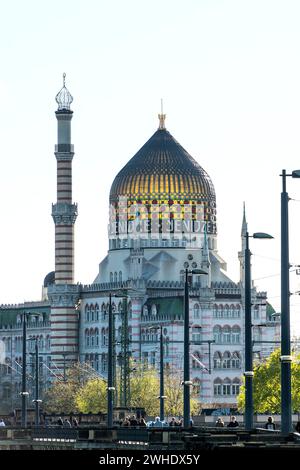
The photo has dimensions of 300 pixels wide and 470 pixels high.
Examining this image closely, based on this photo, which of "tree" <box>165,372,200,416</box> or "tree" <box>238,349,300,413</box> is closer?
"tree" <box>238,349,300,413</box>

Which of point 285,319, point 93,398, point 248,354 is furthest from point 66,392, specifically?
point 285,319

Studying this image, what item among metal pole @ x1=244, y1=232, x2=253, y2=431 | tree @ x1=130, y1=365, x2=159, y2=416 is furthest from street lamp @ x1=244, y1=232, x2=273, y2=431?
tree @ x1=130, y1=365, x2=159, y2=416

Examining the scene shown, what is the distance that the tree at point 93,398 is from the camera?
528 feet

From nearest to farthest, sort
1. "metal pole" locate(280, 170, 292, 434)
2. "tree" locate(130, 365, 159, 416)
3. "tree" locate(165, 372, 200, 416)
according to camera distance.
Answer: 1. "metal pole" locate(280, 170, 292, 434)
2. "tree" locate(165, 372, 200, 416)
3. "tree" locate(130, 365, 159, 416)

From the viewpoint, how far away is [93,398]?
534ft

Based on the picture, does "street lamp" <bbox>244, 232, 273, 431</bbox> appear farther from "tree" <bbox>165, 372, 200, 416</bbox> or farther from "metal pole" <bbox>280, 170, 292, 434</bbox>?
"tree" <bbox>165, 372, 200, 416</bbox>

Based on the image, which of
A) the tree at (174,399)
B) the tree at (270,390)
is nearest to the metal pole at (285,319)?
the tree at (270,390)

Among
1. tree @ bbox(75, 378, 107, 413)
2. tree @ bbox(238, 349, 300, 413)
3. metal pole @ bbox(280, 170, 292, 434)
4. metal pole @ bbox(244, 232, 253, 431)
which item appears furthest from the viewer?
tree @ bbox(75, 378, 107, 413)

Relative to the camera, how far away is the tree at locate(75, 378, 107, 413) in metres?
161

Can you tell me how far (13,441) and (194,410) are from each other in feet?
336

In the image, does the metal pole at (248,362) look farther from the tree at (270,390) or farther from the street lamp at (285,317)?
the tree at (270,390)

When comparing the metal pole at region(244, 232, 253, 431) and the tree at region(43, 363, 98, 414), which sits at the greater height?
the tree at region(43, 363, 98, 414)

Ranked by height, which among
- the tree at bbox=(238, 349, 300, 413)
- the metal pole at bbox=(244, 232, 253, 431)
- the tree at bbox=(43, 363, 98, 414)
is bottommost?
the metal pole at bbox=(244, 232, 253, 431)
